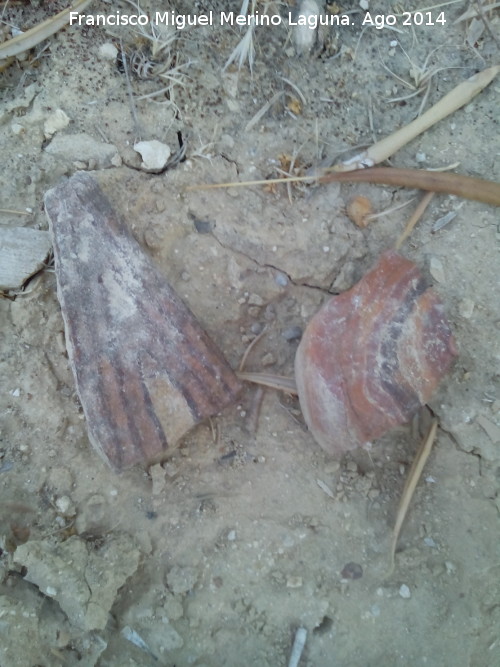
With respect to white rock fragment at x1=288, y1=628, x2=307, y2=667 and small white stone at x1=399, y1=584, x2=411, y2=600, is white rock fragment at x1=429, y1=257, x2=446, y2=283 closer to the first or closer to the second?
small white stone at x1=399, y1=584, x2=411, y2=600

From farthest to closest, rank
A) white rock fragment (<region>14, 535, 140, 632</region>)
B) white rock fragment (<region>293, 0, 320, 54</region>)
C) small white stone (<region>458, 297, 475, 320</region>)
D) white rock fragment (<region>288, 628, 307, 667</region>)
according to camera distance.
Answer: white rock fragment (<region>293, 0, 320, 54</region>), small white stone (<region>458, 297, 475, 320</region>), white rock fragment (<region>288, 628, 307, 667</region>), white rock fragment (<region>14, 535, 140, 632</region>)

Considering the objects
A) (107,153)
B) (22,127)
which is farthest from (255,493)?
(22,127)

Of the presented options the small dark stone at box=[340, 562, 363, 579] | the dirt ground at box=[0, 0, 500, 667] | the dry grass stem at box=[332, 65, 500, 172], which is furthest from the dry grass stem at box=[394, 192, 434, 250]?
the small dark stone at box=[340, 562, 363, 579]

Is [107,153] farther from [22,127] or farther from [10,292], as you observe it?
[10,292]

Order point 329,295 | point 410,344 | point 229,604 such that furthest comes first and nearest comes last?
1. point 329,295
2. point 229,604
3. point 410,344

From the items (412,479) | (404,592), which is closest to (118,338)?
(412,479)

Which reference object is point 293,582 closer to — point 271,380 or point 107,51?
point 271,380
